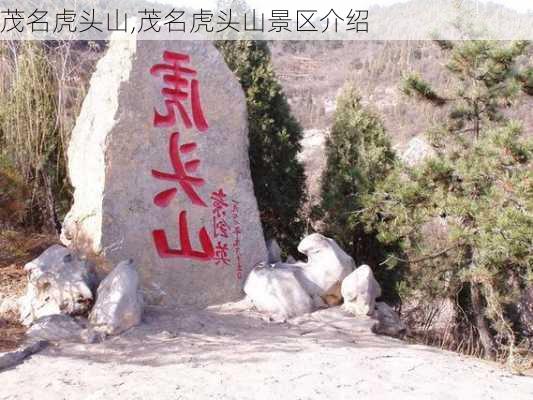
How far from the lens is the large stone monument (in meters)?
4.32

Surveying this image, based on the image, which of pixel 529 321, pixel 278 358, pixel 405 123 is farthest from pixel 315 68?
pixel 278 358

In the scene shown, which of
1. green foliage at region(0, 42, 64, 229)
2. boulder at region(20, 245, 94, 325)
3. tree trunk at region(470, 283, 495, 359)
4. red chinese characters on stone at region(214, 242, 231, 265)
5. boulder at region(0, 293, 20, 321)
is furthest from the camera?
green foliage at region(0, 42, 64, 229)

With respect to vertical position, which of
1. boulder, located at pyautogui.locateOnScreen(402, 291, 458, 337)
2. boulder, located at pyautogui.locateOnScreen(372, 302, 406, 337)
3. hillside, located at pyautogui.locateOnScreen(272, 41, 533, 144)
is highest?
hillside, located at pyautogui.locateOnScreen(272, 41, 533, 144)

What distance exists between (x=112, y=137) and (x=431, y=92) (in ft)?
7.89

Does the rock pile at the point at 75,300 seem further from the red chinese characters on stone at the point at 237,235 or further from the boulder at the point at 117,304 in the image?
the red chinese characters on stone at the point at 237,235

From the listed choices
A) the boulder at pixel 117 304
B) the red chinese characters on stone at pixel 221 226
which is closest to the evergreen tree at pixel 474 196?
the red chinese characters on stone at pixel 221 226

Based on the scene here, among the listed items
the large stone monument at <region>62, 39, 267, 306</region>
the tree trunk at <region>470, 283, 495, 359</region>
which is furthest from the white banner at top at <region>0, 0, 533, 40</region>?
the tree trunk at <region>470, 283, 495, 359</region>

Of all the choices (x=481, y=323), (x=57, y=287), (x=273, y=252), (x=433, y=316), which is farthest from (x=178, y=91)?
(x=433, y=316)

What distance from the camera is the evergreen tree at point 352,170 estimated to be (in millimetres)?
5078

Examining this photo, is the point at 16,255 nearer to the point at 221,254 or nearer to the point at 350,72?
the point at 221,254

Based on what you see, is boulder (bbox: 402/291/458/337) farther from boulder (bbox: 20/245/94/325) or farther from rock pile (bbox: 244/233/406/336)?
boulder (bbox: 20/245/94/325)

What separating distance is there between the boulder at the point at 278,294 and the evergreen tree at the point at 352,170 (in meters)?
0.85

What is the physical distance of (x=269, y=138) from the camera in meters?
5.50

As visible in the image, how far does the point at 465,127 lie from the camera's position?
494cm
